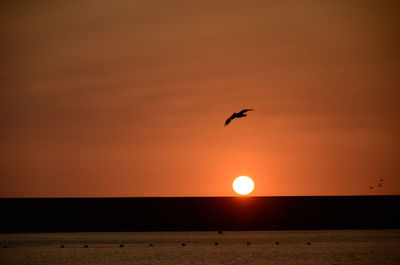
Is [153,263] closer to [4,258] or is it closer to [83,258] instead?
[83,258]

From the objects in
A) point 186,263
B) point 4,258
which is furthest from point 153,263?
point 4,258

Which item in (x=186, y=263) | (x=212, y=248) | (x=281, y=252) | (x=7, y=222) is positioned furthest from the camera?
(x=7, y=222)

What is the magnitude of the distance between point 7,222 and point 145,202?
25476 mm

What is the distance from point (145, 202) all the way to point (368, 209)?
3814cm

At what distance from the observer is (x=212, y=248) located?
68.8 m

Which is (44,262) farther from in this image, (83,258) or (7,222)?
(7,222)

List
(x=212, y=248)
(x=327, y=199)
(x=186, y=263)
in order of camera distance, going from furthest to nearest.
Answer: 1. (x=327, y=199)
2. (x=212, y=248)
3. (x=186, y=263)

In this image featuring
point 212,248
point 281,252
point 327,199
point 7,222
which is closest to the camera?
point 281,252

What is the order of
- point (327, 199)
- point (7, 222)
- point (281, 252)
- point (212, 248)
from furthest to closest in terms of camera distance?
point (327, 199)
point (7, 222)
point (212, 248)
point (281, 252)

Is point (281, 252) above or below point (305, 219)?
below

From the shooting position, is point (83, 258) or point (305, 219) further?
point (305, 219)

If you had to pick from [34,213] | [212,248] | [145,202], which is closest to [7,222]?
[34,213]

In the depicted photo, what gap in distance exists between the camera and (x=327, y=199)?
125 m

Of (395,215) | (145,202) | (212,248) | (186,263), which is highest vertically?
(145,202)
